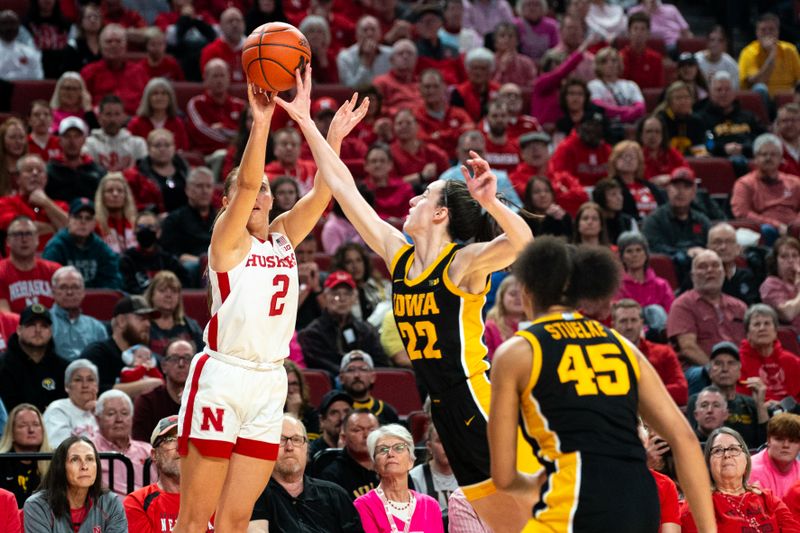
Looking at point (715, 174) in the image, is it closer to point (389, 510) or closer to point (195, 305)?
point (195, 305)

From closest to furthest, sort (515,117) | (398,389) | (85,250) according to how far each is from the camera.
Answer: (398,389) < (85,250) < (515,117)

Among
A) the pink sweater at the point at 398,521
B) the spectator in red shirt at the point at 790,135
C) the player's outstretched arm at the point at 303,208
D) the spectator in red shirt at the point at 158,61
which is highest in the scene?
the spectator in red shirt at the point at 158,61

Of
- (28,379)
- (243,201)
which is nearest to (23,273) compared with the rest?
(28,379)

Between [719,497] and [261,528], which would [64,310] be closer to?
[261,528]

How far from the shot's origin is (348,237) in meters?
12.3

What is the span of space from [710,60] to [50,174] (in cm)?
811

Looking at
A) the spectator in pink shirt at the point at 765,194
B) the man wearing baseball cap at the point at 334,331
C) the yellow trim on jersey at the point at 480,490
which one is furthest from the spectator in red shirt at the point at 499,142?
the yellow trim on jersey at the point at 480,490

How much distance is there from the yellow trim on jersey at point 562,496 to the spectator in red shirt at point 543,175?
8.47 m

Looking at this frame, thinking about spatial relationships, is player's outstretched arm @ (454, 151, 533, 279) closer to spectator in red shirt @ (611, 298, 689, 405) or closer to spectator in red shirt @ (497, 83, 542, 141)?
spectator in red shirt @ (611, 298, 689, 405)

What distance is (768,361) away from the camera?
1071 cm

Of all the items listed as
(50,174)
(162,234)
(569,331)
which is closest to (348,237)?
(162,234)

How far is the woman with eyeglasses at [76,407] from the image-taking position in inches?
360

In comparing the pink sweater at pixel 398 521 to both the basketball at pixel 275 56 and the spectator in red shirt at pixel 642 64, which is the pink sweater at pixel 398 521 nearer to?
the basketball at pixel 275 56

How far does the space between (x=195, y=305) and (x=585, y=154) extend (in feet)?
15.5
